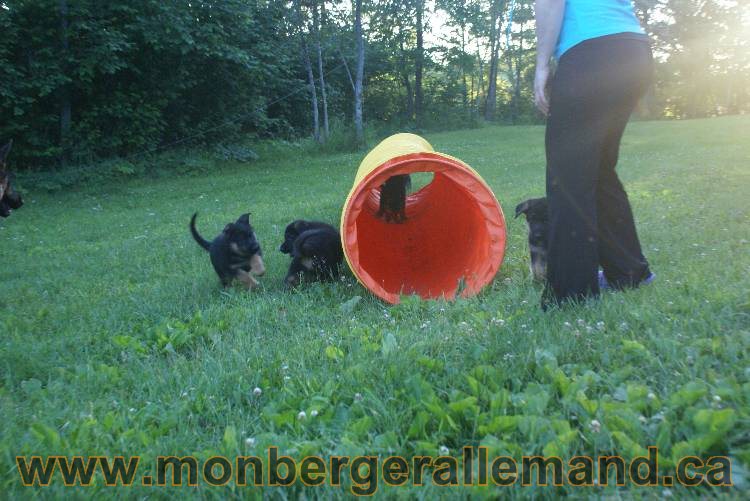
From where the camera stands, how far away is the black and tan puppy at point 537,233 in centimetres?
495

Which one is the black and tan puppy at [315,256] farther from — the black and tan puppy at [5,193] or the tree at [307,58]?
the tree at [307,58]

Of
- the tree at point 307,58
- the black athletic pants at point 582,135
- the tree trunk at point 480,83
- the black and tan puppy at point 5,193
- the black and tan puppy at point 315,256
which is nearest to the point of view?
the black athletic pants at point 582,135

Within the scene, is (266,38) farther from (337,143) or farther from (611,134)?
(611,134)

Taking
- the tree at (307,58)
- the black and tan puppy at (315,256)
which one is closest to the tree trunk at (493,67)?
the tree at (307,58)

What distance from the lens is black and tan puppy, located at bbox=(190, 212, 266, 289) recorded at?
568cm

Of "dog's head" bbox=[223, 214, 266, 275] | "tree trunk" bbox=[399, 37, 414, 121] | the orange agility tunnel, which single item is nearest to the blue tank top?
the orange agility tunnel

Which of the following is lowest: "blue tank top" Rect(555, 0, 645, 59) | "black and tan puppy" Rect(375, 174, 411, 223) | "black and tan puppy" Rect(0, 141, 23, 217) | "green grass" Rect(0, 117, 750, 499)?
"green grass" Rect(0, 117, 750, 499)

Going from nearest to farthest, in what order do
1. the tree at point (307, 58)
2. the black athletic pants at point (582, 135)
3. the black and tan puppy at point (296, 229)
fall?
the black athletic pants at point (582, 135)
the black and tan puppy at point (296, 229)
the tree at point (307, 58)

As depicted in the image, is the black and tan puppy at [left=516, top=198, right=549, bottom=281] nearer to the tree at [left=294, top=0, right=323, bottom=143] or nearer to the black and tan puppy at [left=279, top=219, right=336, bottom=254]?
the black and tan puppy at [left=279, top=219, right=336, bottom=254]

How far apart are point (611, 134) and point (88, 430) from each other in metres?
3.37

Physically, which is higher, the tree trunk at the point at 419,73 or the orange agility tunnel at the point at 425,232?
the tree trunk at the point at 419,73

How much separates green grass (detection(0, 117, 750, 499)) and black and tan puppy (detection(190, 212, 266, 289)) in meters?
0.23

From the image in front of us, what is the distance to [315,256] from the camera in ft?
18.2

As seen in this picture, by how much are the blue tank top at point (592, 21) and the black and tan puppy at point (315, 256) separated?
2860 millimetres
